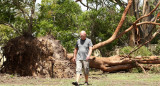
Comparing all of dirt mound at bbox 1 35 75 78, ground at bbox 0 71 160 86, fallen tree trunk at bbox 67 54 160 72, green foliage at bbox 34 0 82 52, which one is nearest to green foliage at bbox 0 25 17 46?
green foliage at bbox 34 0 82 52

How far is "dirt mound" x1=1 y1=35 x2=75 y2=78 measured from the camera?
13.3 metres

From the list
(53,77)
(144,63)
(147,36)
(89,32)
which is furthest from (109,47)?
(53,77)

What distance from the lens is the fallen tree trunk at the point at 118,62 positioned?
17047 mm

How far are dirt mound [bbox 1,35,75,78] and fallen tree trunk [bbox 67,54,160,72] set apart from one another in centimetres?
344

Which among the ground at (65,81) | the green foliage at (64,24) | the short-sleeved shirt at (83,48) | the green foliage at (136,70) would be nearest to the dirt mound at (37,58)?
the ground at (65,81)

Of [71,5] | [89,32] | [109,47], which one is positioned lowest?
[109,47]

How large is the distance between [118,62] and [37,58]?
231 inches

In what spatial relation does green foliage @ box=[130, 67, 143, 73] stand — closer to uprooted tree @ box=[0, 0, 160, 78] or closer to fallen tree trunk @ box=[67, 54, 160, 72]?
fallen tree trunk @ box=[67, 54, 160, 72]

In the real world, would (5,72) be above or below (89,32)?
below

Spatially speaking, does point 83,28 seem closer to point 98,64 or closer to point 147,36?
point 147,36

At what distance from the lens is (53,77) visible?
43.5 feet

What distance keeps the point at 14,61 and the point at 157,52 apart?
50.5 feet

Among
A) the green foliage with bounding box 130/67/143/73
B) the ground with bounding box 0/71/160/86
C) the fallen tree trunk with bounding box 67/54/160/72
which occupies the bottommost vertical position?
the ground with bounding box 0/71/160/86

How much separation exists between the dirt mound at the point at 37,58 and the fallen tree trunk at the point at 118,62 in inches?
135
